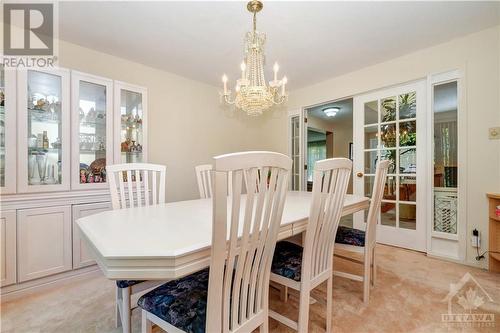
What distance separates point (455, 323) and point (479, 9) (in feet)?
8.04

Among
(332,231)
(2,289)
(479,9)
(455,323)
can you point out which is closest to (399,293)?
(455,323)

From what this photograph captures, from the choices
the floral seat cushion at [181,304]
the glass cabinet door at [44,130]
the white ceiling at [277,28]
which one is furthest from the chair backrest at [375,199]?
the glass cabinet door at [44,130]

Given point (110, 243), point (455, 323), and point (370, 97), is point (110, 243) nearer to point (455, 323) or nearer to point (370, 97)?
point (455, 323)

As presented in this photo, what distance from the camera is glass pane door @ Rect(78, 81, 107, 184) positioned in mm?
2225

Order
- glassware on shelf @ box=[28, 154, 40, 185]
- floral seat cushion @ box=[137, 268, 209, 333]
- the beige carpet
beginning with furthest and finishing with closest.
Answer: glassware on shelf @ box=[28, 154, 40, 185]
the beige carpet
floral seat cushion @ box=[137, 268, 209, 333]

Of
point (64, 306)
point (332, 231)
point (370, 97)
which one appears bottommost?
point (64, 306)

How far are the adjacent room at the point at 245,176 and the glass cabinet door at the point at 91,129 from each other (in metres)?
0.01

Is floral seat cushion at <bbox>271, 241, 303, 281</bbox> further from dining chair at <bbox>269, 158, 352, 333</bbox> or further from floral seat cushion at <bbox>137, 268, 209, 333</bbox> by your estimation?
floral seat cushion at <bbox>137, 268, 209, 333</bbox>

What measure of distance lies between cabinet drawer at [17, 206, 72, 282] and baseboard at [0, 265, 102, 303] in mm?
62

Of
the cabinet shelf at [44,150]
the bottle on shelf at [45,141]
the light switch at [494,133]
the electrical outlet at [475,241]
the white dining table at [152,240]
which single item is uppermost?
the light switch at [494,133]

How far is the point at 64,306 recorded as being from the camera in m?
1.71

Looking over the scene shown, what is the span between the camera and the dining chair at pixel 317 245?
115 cm

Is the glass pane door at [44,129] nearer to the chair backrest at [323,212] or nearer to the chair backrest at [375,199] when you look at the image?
the chair backrest at [323,212]

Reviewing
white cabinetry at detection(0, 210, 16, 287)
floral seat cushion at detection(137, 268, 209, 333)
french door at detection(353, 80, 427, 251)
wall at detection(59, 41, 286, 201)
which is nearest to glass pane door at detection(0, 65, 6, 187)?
white cabinetry at detection(0, 210, 16, 287)
